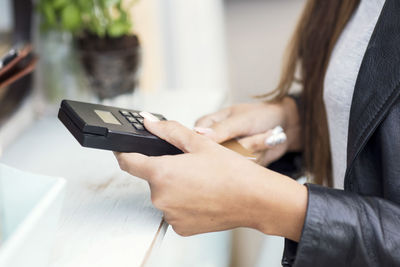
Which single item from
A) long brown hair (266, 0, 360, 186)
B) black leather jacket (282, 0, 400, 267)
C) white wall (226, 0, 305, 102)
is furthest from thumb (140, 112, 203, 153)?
white wall (226, 0, 305, 102)

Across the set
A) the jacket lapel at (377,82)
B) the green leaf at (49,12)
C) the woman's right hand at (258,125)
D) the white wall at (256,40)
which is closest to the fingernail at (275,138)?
the woman's right hand at (258,125)

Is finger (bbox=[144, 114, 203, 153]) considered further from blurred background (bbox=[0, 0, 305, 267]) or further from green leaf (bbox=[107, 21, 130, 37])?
green leaf (bbox=[107, 21, 130, 37])

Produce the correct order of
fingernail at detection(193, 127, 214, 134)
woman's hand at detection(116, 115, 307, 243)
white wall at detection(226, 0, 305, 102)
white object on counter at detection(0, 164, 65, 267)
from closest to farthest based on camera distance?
1. white object on counter at detection(0, 164, 65, 267)
2. woman's hand at detection(116, 115, 307, 243)
3. fingernail at detection(193, 127, 214, 134)
4. white wall at detection(226, 0, 305, 102)

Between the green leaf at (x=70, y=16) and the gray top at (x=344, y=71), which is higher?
the green leaf at (x=70, y=16)

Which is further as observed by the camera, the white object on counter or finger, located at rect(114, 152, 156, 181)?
finger, located at rect(114, 152, 156, 181)

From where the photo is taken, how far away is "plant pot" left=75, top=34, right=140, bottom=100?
2.31 feet

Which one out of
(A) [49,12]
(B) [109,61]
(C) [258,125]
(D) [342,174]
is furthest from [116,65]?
(D) [342,174]

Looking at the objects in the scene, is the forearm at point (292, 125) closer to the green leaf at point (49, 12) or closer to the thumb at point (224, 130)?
the thumb at point (224, 130)

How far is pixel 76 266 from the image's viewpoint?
0.39m

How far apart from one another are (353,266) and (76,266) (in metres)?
0.24

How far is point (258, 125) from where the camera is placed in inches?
24.8

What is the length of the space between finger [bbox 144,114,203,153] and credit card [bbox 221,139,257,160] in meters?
0.07

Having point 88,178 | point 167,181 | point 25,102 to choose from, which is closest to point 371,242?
point 167,181

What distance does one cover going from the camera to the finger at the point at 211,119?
60cm
